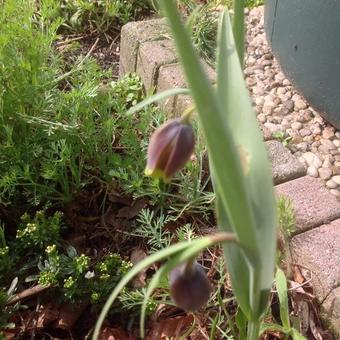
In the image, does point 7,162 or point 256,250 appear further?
point 7,162

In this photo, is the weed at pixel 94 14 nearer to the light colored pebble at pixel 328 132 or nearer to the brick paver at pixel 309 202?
the light colored pebble at pixel 328 132

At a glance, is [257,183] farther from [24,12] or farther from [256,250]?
[24,12]

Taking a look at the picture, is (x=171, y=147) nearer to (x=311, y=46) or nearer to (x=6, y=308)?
(x=6, y=308)

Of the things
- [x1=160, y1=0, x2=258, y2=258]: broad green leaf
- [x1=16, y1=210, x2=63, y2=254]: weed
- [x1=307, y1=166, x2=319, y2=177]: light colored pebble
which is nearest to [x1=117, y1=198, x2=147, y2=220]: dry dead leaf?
[x1=16, y1=210, x2=63, y2=254]: weed

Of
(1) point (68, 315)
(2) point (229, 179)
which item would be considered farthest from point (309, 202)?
Answer: (2) point (229, 179)

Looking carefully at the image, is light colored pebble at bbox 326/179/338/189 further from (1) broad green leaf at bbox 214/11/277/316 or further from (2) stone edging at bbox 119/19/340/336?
(1) broad green leaf at bbox 214/11/277/316

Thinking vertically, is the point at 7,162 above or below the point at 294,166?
above

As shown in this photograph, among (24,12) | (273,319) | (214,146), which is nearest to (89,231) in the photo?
(273,319)
